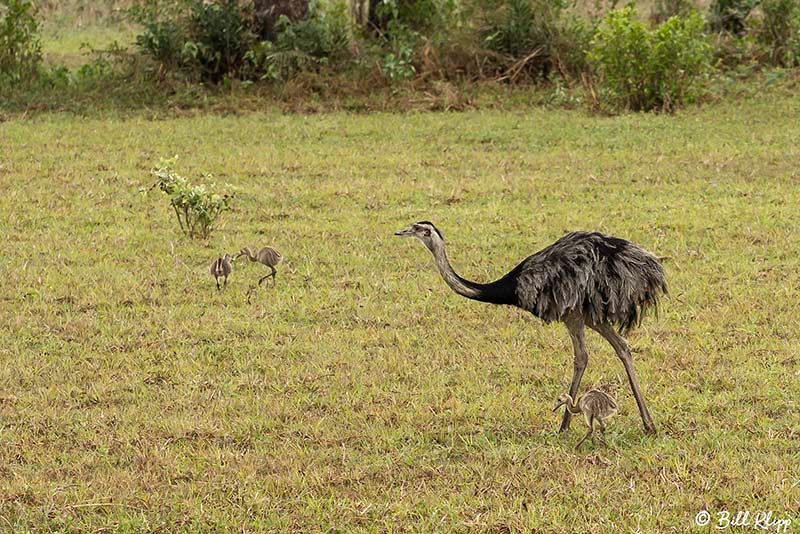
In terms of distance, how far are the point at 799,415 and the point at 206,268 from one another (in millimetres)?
4620

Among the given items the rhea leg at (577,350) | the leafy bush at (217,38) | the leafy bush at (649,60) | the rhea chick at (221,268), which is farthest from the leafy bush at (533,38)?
the rhea leg at (577,350)

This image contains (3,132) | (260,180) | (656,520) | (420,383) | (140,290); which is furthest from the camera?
(3,132)

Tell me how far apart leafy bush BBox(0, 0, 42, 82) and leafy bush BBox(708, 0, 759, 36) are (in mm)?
10510

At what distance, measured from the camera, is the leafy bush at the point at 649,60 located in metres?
15.0

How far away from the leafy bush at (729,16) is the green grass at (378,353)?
Result: 667 cm

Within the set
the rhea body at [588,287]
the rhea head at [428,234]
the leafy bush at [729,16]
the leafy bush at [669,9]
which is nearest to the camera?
the rhea body at [588,287]

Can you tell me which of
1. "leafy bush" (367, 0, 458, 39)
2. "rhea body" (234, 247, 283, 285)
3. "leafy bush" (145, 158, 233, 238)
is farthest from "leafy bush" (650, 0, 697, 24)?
"rhea body" (234, 247, 283, 285)

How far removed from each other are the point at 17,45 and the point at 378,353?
1219cm

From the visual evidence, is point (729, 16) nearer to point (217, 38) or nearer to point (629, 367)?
point (217, 38)

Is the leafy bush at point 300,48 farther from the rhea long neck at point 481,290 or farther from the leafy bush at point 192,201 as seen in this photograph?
the rhea long neck at point 481,290

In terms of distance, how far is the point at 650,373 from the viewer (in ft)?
21.6

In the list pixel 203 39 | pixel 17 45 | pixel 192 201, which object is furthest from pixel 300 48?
pixel 192 201

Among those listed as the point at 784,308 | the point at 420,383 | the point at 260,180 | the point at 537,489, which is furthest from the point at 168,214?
the point at 537,489

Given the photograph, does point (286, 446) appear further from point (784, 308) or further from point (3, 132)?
point (3, 132)
